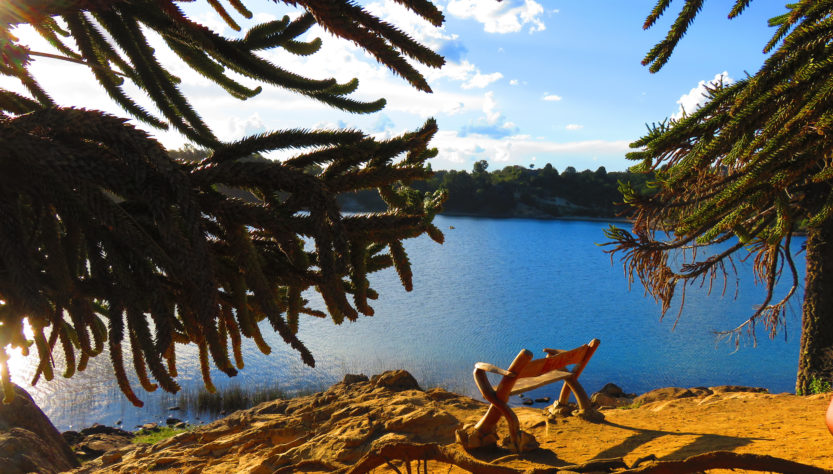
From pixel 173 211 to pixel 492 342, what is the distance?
16.8 metres

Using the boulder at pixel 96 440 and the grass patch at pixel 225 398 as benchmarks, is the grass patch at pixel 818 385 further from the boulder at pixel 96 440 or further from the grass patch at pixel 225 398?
the boulder at pixel 96 440

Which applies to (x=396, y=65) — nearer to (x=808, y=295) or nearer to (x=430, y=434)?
(x=430, y=434)

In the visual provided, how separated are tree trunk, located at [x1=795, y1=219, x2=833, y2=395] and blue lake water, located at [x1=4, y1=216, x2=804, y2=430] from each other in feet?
5.13

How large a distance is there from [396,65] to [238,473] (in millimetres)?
4531

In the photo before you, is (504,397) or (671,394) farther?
(671,394)

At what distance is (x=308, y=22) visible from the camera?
3.99 m

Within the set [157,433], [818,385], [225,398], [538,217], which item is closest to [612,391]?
[818,385]

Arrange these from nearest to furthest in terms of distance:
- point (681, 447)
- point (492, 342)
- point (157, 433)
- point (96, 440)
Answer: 1. point (681, 447)
2. point (96, 440)
3. point (157, 433)
4. point (492, 342)

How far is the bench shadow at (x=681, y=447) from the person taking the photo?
3.96 m

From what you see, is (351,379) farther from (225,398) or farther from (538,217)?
(538,217)

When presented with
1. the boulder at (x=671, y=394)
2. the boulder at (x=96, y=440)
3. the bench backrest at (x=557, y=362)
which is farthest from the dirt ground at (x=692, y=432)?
the boulder at (x=96, y=440)

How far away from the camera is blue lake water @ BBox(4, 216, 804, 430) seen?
547 inches

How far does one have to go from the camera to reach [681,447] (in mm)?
4137

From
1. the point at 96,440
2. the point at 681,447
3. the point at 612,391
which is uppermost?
the point at 681,447
